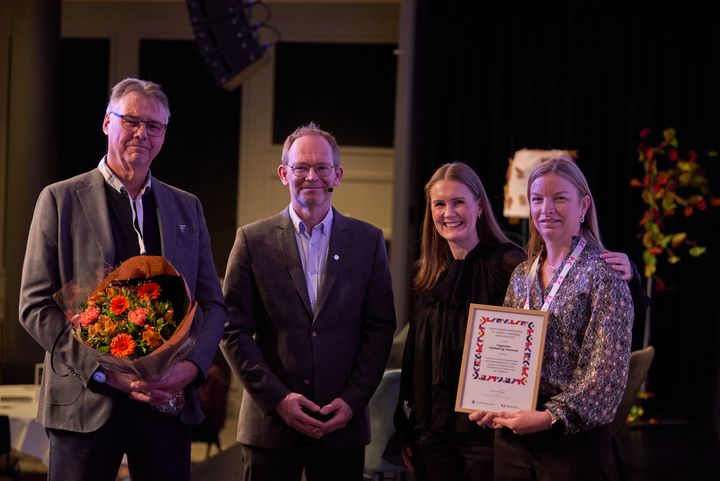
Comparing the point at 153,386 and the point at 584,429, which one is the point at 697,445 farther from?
the point at 153,386

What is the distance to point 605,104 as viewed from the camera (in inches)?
278

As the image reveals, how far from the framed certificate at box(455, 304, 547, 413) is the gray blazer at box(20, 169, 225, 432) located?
0.70 metres

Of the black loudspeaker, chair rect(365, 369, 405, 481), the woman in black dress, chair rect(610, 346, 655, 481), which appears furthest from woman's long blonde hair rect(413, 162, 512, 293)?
the black loudspeaker

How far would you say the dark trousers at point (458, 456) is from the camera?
250cm

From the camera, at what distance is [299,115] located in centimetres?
872

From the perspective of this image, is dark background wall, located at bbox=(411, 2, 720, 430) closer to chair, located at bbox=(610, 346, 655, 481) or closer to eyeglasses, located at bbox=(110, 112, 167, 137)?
chair, located at bbox=(610, 346, 655, 481)

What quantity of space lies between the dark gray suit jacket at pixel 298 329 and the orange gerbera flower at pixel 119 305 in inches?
19.2

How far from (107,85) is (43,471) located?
4496mm

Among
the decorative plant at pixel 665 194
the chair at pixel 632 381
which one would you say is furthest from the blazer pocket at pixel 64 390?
the decorative plant at pixel 665 194

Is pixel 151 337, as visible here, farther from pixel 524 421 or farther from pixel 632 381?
pixel 632 381

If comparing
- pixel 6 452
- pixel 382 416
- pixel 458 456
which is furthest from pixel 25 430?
pixel 458 456

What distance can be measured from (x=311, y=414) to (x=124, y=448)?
0.53 meters

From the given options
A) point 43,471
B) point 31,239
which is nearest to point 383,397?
point 31,239

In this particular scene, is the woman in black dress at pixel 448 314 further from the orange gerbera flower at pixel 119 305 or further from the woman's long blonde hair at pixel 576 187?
the orange gerbera flower at pixel 119 305
